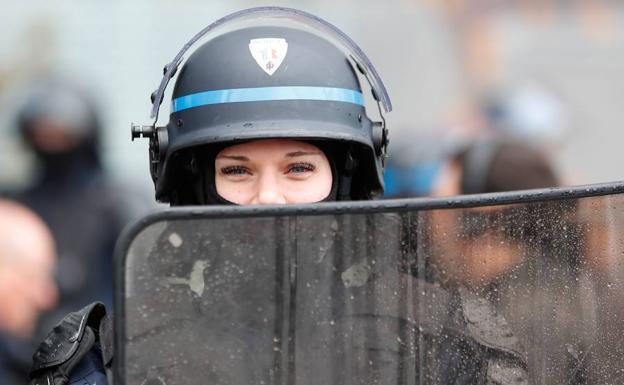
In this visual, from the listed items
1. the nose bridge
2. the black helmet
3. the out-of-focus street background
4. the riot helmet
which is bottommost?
the nose bridge

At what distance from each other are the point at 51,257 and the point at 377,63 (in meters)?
7.08

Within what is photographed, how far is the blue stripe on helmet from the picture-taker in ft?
10.6

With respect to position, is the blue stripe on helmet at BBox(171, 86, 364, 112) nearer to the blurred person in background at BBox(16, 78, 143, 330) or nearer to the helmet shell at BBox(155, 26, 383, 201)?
the helmet shell at BBox(155, 26, 383, 201)

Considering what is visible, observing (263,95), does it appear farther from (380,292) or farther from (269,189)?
(380,292)

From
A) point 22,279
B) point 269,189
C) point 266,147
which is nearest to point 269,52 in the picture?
point 266,147

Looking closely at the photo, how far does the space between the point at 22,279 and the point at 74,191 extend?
1682 millimetres

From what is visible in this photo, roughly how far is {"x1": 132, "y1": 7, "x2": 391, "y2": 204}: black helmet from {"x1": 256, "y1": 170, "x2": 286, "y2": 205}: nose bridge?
0.08 meters

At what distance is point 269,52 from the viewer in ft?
10.9

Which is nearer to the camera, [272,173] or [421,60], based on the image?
[272,173]

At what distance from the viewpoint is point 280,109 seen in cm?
322

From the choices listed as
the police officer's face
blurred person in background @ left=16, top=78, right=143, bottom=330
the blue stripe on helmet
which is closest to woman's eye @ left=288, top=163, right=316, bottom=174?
the police officer's face

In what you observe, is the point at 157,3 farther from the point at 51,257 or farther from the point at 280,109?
the point at 280,109

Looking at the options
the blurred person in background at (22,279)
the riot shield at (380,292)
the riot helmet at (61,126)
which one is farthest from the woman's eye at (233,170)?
the riot helmet at (61,126)

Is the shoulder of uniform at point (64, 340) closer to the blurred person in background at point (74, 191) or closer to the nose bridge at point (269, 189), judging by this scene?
the nose bridge at point (269, 189)
